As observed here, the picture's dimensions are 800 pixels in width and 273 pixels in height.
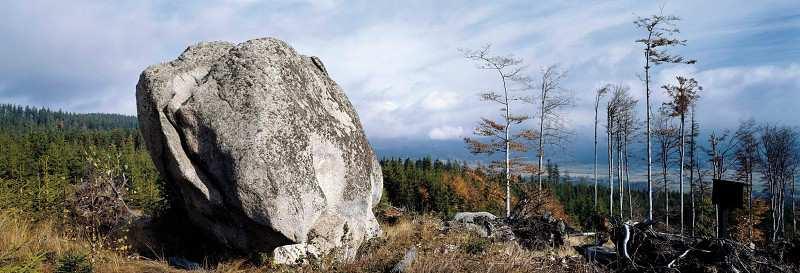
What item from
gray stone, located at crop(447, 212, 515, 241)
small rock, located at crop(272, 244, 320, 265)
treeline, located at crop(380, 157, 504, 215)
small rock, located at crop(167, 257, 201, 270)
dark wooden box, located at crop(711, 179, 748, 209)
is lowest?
treeline, located at crop(380, 157, 504, 215)

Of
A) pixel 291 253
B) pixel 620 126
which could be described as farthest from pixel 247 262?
pixel 620 126

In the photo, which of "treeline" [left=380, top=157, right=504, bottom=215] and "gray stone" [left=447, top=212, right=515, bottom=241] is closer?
"gray stone" [left=447, top=212, right=515, bottom=241]

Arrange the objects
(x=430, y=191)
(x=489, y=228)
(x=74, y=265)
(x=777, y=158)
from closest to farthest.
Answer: (x=74, y=265) → (x=489, y=228) → (x=777, y=158) → (x=430, y=191)

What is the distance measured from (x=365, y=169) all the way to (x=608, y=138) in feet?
88.7

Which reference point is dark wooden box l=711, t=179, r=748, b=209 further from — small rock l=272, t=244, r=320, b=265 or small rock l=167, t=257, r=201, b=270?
small rock l=167, t=257, r=201, b=270

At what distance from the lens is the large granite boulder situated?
19.1 ft

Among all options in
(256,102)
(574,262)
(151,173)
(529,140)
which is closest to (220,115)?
(256,102)

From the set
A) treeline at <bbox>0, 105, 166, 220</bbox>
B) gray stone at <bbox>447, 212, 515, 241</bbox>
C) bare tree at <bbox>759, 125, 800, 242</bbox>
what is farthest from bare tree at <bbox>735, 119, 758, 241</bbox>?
treeline at <bbox>0, 105, 166, 220</bbox>

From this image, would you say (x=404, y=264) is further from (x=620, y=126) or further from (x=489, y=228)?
(x=620, y=126)

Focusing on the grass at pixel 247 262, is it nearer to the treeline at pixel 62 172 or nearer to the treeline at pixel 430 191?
the treeline at pixel 62 172

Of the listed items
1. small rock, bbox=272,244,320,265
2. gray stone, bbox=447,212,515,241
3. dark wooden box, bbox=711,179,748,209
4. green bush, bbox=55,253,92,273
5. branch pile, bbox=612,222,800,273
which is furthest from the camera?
gray stone, bbox=447,212,515,241

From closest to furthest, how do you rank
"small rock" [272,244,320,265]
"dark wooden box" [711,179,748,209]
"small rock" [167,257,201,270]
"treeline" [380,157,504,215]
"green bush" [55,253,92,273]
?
"green bush" [55,253,92,273] → "small rock" [167,257,201,270] → "small rock" [272,244,320,265] → "dark wooden box" [711,179,748,209] → "treeline" [380,157,504,215]

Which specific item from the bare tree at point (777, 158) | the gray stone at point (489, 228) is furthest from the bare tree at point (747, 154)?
the gray stone at point (489, 228)

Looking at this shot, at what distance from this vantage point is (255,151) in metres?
5.82
